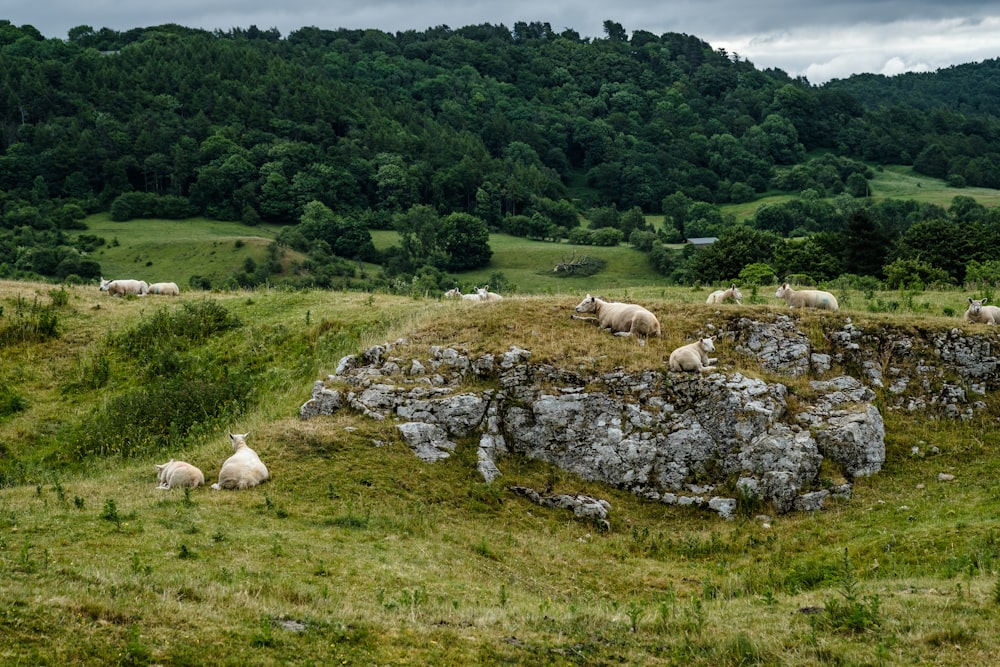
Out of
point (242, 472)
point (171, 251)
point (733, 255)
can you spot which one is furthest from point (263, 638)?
point (171, 251)

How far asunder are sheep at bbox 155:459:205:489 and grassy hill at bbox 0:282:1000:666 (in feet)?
1.41

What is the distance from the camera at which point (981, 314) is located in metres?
24.1

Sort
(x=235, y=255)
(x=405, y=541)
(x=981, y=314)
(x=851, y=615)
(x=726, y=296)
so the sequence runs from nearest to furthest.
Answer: (x=851, y=615) < (x=405, y=541) < (x=981, y=314) < (x=726, y=296) < (x=235, y=255)

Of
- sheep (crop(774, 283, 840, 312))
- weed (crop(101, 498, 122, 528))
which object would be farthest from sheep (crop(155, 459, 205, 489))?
sheep (crop(774, 283, 840, 312))

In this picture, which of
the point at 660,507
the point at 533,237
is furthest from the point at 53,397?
the point at 533,237

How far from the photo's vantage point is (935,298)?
30969 millimetres

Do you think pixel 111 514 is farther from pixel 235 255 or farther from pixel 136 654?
pixel 235 255

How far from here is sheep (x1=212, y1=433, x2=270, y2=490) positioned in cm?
1808

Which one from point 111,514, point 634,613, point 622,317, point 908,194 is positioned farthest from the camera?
point 908,194

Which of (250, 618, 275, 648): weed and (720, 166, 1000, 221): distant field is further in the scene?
(720, 166, 1000, 221): distant field

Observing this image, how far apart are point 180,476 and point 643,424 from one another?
1042cm

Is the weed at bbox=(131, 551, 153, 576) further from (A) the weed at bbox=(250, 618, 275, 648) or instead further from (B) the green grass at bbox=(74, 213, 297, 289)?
(B) the green grass at bbox=(74, 213, 297, 289)

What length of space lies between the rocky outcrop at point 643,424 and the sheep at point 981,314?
16.3 ft

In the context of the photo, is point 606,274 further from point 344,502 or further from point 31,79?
point 31,79
